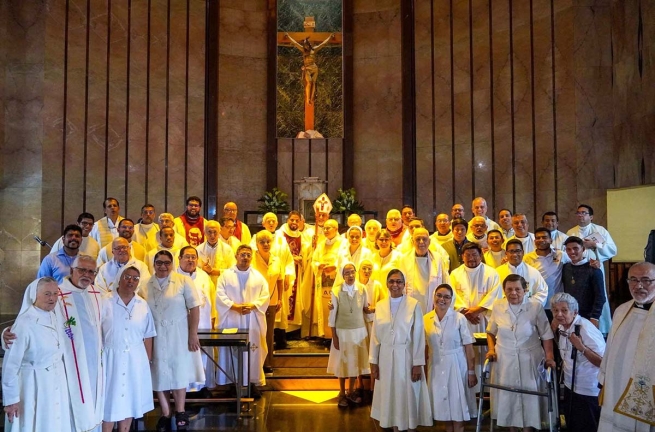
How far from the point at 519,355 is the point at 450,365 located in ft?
2.03

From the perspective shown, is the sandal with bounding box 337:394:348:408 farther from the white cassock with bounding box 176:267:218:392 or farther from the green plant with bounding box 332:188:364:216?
the green plant with bounding box 332:188:364:216

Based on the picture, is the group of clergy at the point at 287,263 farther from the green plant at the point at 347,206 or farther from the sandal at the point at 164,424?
the green plant at the point at 347,206

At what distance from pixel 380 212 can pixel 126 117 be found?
536 cm

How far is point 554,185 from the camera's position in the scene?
1028 centimetres

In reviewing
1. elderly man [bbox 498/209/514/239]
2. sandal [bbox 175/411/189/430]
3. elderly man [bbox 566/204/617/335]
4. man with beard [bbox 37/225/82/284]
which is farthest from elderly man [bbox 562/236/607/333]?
man with beard [bbox 37/225/82/284]

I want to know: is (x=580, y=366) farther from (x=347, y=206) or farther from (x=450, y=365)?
(x=347, y=206)

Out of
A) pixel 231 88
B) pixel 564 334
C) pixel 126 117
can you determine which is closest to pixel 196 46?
pixel 231 88

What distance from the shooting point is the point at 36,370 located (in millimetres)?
3939

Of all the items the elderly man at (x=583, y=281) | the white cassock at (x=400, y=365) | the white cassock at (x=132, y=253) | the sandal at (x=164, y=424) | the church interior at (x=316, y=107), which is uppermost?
the church interior at (x=316, y=107)

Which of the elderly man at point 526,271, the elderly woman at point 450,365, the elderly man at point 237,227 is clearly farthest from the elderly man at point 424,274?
the elderly man at point 237,227

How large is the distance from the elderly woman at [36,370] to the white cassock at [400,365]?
268 centimetres

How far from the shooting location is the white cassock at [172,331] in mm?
5426

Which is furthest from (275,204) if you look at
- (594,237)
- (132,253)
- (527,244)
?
(594,237)

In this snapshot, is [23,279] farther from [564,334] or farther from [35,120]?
[564,334]
